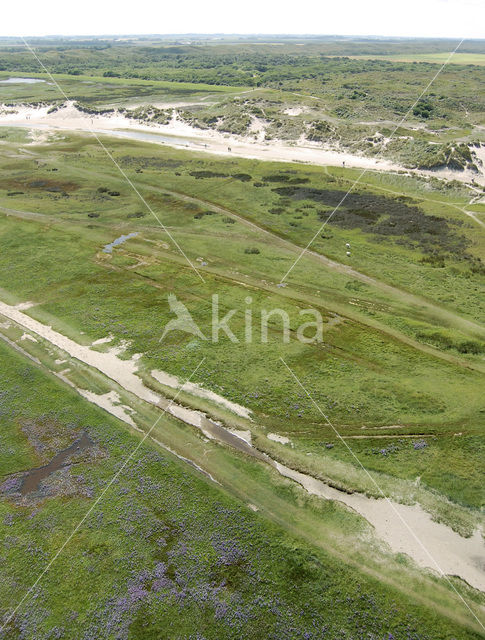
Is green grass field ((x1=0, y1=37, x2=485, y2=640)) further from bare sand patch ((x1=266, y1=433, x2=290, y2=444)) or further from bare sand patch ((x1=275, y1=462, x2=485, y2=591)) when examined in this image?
bare sand patch ((x1=275, y1=462, x2=485, y2=591))

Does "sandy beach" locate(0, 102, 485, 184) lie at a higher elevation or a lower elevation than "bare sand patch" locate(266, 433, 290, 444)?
higher

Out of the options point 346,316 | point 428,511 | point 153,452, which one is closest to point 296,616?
point 428,511

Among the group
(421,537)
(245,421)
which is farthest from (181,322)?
(421,537)

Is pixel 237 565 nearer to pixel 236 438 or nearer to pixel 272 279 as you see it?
pixel 236 438

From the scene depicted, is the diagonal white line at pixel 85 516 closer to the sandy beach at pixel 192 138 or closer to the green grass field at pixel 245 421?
the green grass field at pixel 245 421

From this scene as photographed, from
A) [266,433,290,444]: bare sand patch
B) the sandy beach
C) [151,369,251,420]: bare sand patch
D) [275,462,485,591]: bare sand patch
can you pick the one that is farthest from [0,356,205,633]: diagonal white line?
the sandy beach

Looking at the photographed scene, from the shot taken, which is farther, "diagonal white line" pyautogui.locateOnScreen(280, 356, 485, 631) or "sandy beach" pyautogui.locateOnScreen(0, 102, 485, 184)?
"sandy beach" pyautogui.locateOnScreen(0, 102, 485, 184)

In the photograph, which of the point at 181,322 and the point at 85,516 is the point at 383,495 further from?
the point at 181,322

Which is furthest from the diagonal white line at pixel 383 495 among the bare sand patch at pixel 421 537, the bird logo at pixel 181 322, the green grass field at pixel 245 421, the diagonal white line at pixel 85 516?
the bird logo at pixel 181 322
